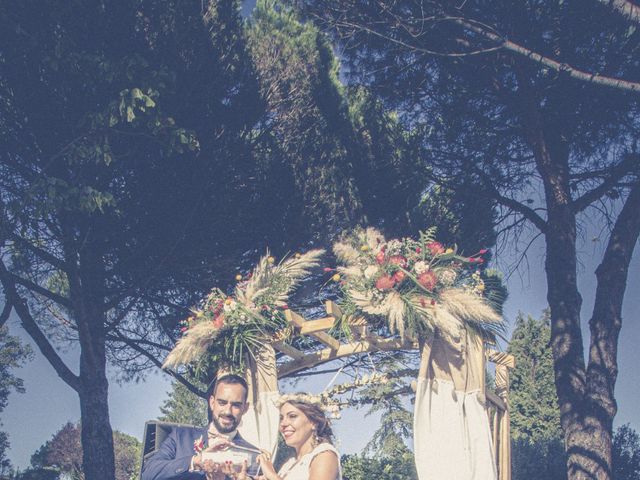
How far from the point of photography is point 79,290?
966 centimetres

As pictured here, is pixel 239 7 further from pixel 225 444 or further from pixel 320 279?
pixel 225 444

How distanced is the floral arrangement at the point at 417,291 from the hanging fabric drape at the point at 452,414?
0.19 meters

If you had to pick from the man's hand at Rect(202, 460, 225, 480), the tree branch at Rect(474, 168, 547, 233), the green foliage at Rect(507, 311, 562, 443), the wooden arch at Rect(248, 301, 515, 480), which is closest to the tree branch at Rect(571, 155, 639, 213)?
the tree branch at Rect(474, 168, 547, 233)

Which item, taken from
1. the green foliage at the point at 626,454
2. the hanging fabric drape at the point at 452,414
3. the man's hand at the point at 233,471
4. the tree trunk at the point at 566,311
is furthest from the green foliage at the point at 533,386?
the man's hand at the point at 233,471

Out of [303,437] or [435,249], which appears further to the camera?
[435,249]

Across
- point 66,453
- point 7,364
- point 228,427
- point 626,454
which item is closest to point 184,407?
point 66,453

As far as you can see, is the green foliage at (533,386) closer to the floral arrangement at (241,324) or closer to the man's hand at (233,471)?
the floral arrangement at (241,324)

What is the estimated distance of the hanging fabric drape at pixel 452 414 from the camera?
5.68 m

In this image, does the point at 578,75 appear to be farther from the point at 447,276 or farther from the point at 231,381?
the point at 231,381

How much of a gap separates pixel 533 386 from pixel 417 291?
51.4ft

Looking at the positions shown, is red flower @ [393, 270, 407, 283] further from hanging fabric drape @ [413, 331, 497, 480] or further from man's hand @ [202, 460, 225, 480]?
man's hand @ [202, 460, 225, 480]

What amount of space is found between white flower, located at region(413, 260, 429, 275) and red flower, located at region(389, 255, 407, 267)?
121 mm

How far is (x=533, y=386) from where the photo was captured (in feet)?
66.1

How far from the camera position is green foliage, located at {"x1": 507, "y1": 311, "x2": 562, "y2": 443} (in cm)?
1952
